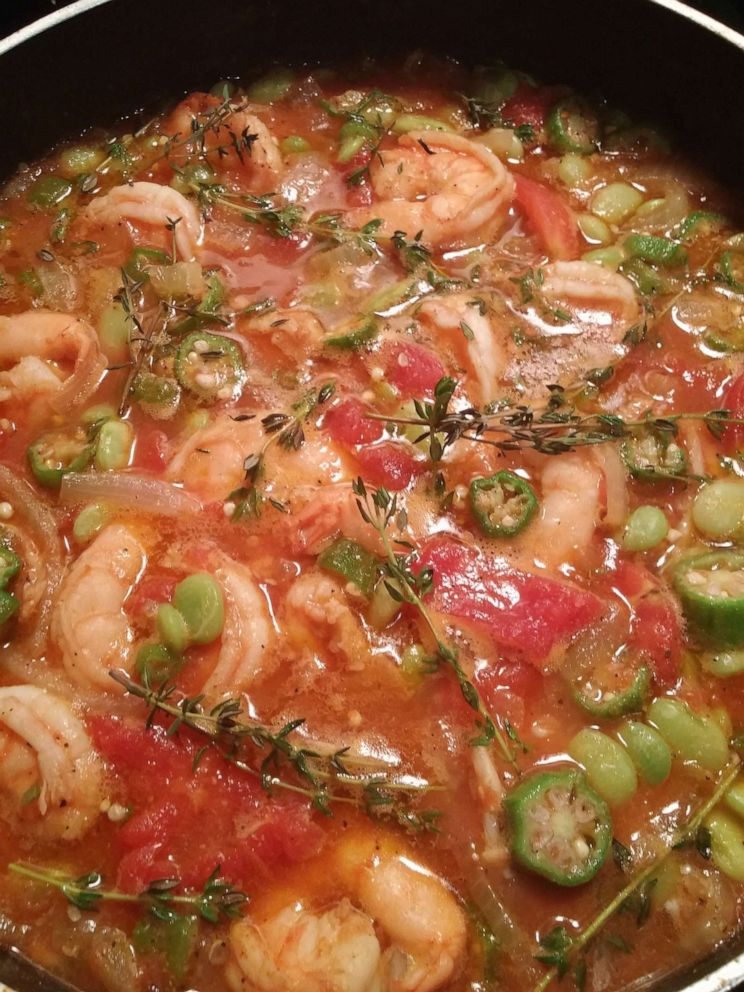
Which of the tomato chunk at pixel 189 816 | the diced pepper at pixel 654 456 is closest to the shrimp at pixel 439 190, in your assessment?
the diced pepper at pixel 654 456

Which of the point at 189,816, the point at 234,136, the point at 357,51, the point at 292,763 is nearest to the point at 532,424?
the point at 292,763

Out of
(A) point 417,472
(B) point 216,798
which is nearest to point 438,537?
(A) point 417,472

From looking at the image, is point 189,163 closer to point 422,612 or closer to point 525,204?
point 525,204

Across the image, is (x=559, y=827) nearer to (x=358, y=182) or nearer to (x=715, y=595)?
(x=715, y=595)

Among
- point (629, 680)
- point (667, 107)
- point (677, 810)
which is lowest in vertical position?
point (677, 810)

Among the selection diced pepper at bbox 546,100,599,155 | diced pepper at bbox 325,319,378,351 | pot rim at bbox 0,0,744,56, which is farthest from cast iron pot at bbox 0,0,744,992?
diced pepper at bbox 325,319,378,351

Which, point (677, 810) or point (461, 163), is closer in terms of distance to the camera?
point (677, 810)
